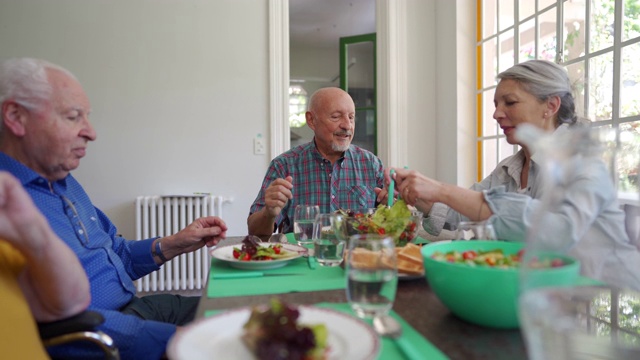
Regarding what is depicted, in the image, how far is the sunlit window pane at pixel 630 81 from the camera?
1929 mm

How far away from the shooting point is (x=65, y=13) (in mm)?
3311

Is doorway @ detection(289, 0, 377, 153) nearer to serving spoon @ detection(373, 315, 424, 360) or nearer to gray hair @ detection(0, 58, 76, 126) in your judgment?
gray hair @ detection(0, 58, 76, 126)

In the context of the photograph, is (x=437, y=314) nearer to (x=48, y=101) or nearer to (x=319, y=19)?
(x=48, y=101)

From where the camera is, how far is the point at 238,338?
63 centimetres

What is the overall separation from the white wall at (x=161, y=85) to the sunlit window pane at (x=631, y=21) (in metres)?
2.37

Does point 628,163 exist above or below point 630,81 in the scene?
below

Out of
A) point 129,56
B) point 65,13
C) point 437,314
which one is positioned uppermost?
point 65,13

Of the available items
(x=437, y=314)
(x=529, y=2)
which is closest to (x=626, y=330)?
(x=437, y=314)

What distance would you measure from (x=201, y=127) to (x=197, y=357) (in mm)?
3077

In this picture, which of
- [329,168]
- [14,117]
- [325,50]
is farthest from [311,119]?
[325,50]

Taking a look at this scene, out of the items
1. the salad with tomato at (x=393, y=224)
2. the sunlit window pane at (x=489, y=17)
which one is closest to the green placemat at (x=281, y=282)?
the salad with tomato at (x=393, y=224)

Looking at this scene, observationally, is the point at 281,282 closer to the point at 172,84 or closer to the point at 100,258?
the point at 100,258

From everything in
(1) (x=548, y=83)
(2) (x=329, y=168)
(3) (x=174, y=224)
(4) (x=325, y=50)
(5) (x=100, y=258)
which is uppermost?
(4) (x=325, y=50)

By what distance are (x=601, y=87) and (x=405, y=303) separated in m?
1.90
